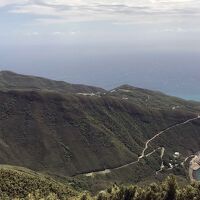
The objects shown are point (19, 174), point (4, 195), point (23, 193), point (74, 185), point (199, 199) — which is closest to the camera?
point (199, 199)

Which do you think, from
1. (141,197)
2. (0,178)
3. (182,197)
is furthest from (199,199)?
(0,178)

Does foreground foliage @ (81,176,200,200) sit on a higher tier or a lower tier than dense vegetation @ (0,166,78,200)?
higher

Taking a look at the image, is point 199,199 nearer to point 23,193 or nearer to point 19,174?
point 23,193

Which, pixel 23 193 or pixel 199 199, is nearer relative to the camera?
pixel 199 199

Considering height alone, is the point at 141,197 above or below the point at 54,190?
above

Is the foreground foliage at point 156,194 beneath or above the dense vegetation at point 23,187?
above

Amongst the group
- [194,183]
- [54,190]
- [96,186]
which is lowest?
[96,186]

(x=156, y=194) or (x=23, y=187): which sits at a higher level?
(x=156, y=194)

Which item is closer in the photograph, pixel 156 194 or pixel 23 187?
pixel 156 194

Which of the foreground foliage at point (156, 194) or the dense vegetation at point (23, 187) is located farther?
the dense vegetation at point (23, 187)

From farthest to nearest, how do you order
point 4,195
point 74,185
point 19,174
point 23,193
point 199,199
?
point 74,185
point 19,174
point 23,193
point 4,195
point 199,199

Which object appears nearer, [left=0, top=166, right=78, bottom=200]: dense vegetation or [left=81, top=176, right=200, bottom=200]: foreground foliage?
[left=81, top=176, right=200, bottom=200]: foreground foliage
